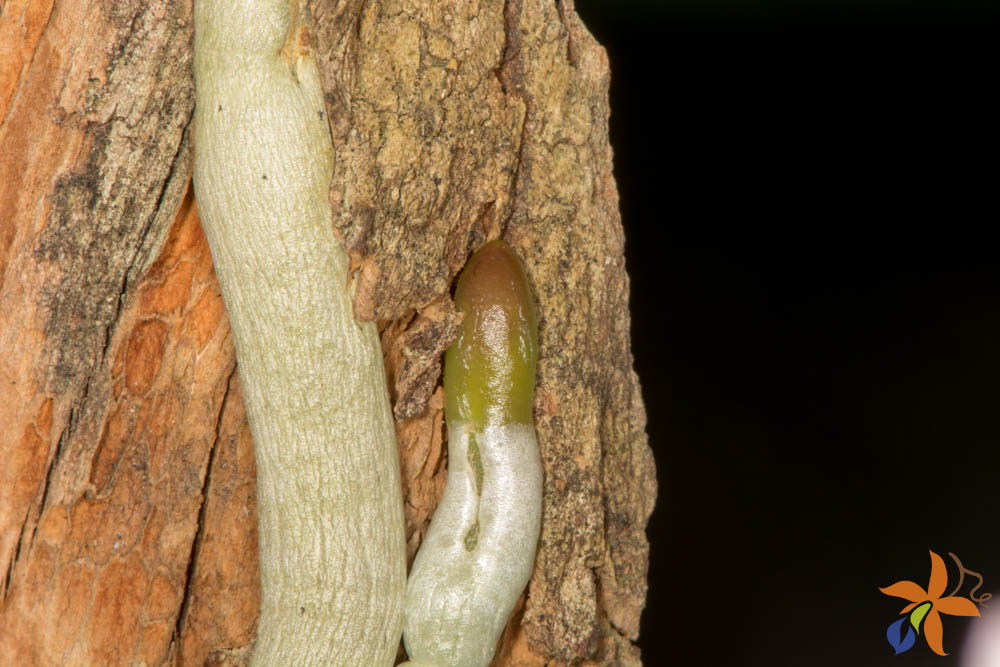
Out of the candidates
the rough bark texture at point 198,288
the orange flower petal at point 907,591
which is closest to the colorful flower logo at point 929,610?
the orange flower petal at point 907,591

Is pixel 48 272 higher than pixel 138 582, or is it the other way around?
pixel 48 272

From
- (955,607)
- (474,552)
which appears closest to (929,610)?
(955,607)

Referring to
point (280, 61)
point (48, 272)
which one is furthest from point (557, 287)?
point (48, 272)

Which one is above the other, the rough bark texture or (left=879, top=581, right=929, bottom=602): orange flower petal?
the rough bark texture

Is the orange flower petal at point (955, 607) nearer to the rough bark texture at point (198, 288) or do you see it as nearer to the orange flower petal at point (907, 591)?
the orange flower petal at point (907, 591)

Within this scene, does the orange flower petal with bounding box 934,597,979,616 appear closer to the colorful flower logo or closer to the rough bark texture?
the colorful flower logo

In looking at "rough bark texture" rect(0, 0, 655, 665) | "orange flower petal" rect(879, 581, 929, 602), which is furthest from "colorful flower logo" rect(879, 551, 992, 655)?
"rough bark texture" rect(0, 0, 655, 665)

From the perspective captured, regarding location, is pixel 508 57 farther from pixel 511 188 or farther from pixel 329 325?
pixel 329 325
